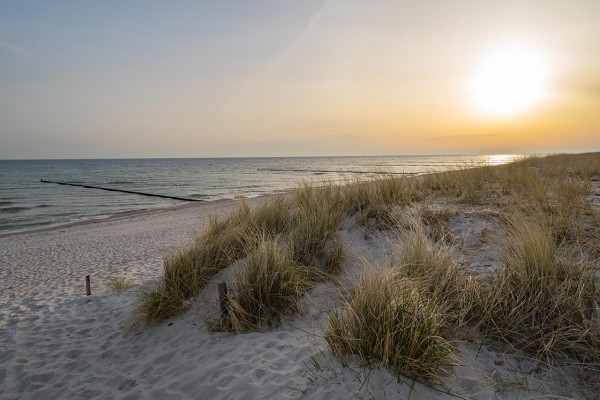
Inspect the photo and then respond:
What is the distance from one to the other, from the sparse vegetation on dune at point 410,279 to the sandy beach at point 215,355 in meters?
0.18

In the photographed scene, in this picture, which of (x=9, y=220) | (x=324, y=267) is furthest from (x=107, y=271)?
(x=9, y=220)

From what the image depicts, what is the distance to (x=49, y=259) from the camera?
34.2 ft

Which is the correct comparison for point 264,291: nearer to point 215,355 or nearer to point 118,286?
point 215,355

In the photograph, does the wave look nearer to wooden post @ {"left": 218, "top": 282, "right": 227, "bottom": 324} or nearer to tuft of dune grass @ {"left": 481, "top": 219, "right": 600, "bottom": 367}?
wooden post @ {"left": 218, "top": 282, "right": 227, "bottom": 324}

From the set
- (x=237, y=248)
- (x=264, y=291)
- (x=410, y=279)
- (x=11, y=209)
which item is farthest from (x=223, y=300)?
(x=11, y=209)

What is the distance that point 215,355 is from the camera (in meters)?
3.92

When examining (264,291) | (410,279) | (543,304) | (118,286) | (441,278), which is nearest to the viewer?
(543,304)

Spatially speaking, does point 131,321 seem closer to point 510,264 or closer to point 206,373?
point 206,373

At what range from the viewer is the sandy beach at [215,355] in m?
2.88

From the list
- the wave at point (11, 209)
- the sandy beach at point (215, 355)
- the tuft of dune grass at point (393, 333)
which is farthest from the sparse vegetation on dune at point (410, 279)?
the wave at point (11, 209)

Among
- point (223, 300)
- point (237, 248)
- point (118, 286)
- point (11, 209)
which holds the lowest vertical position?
point (11, 209)

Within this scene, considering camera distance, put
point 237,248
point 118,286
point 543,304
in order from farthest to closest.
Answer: point 118,286 → point 237,248 → point 543,304

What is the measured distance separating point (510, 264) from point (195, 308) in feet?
13.6

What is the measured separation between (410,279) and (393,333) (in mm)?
1172
